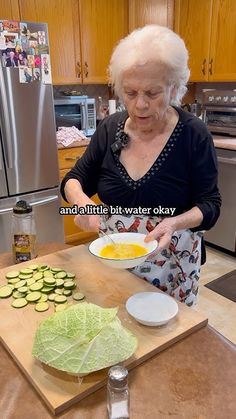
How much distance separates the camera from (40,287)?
0.96 m

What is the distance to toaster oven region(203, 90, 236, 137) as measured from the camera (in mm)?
2797

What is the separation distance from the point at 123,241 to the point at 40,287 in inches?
10.4

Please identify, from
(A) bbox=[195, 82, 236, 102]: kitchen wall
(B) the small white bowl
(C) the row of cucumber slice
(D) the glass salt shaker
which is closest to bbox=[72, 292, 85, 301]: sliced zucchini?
(C) the row of cucumber slice

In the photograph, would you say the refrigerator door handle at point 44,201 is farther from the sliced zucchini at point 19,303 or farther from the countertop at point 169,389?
the countertop at point 169,389

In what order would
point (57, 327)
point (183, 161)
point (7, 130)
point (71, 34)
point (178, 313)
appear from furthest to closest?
point (71, 34)
point (7, 130)
point (183, 161)
point (178, 313)
point (57, 327)

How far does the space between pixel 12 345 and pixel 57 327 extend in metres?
0.14

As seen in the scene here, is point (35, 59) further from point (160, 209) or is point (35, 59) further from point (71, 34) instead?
point (160, 209)

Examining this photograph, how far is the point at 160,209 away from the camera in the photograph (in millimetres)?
1113

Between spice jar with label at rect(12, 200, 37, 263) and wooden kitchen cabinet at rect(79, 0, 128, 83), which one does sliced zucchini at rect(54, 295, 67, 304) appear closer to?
spice jar with label at rect(12, 200, 37, 263)

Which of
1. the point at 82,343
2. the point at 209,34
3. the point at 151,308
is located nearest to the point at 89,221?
the point at 151,308

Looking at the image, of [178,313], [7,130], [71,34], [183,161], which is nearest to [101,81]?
[71,34]

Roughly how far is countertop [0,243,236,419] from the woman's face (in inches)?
25.9

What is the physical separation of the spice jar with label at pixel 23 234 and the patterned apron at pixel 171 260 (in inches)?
10.3

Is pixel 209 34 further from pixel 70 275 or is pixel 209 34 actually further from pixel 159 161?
pixel 70 275
